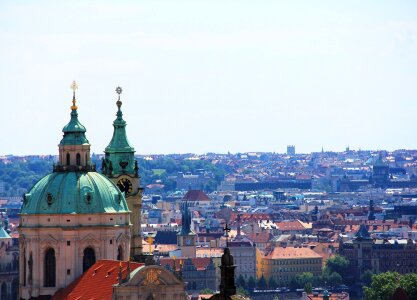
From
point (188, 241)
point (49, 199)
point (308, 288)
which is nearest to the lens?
point (49, 199)

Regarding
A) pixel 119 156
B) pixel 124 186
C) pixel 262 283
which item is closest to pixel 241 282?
pixel 262 283

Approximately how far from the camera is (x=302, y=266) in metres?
160

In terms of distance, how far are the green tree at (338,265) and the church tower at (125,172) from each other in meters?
87.5

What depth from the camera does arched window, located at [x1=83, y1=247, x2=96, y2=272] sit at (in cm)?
6209

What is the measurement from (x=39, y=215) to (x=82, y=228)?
128 centimetres

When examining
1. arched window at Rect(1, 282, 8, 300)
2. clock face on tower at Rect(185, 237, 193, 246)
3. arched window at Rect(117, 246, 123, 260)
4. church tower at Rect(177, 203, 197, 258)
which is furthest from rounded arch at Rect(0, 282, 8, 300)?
clock face on tower at Rect(185, 237, 193, 246)

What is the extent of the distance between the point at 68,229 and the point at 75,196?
95 centimetres

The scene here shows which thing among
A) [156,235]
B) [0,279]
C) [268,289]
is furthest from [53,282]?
[156,235]

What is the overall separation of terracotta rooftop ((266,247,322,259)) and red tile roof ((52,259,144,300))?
10162 cm

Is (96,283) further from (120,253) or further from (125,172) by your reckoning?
(125,172)

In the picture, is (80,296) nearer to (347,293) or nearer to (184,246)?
(347,293)

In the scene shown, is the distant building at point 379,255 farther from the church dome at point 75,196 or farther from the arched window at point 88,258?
the arched window at point 88,258

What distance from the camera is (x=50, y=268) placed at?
62312 millimetres

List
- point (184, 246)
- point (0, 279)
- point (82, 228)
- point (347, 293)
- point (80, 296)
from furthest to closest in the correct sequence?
1. point (184, 246)
2. point (347, 293)
3. point (0, 279)
4. point (82, 228)
5. point (80, 296)
